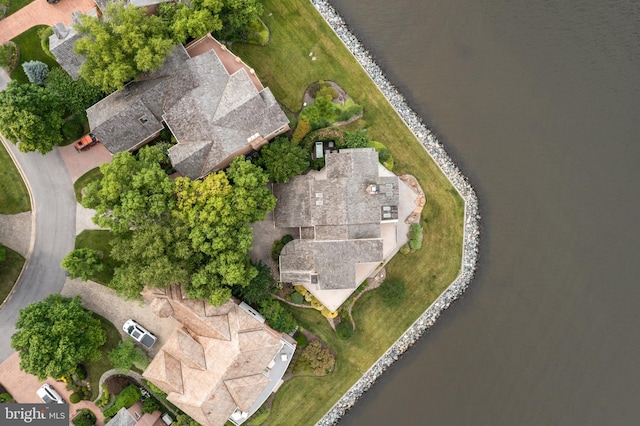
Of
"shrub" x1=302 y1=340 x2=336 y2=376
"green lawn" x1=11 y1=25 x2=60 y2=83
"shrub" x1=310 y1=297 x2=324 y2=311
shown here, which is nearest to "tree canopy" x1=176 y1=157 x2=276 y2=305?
"shrub" x1=310 y1=297 x2=324 y2=311

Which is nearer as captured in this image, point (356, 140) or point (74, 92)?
point (74, 92)

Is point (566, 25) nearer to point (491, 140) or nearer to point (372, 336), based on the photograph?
point (491, 140)

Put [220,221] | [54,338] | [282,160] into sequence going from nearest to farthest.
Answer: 1. [220,221]
2. [54,338]
3. [282,160]

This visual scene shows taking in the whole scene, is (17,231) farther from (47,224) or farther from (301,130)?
(301,130)

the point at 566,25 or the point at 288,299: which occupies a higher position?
the point at 566,25

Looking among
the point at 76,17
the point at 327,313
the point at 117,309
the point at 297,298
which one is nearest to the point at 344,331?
the point at 327,313

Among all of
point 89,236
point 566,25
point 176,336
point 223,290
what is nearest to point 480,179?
point 566,25
